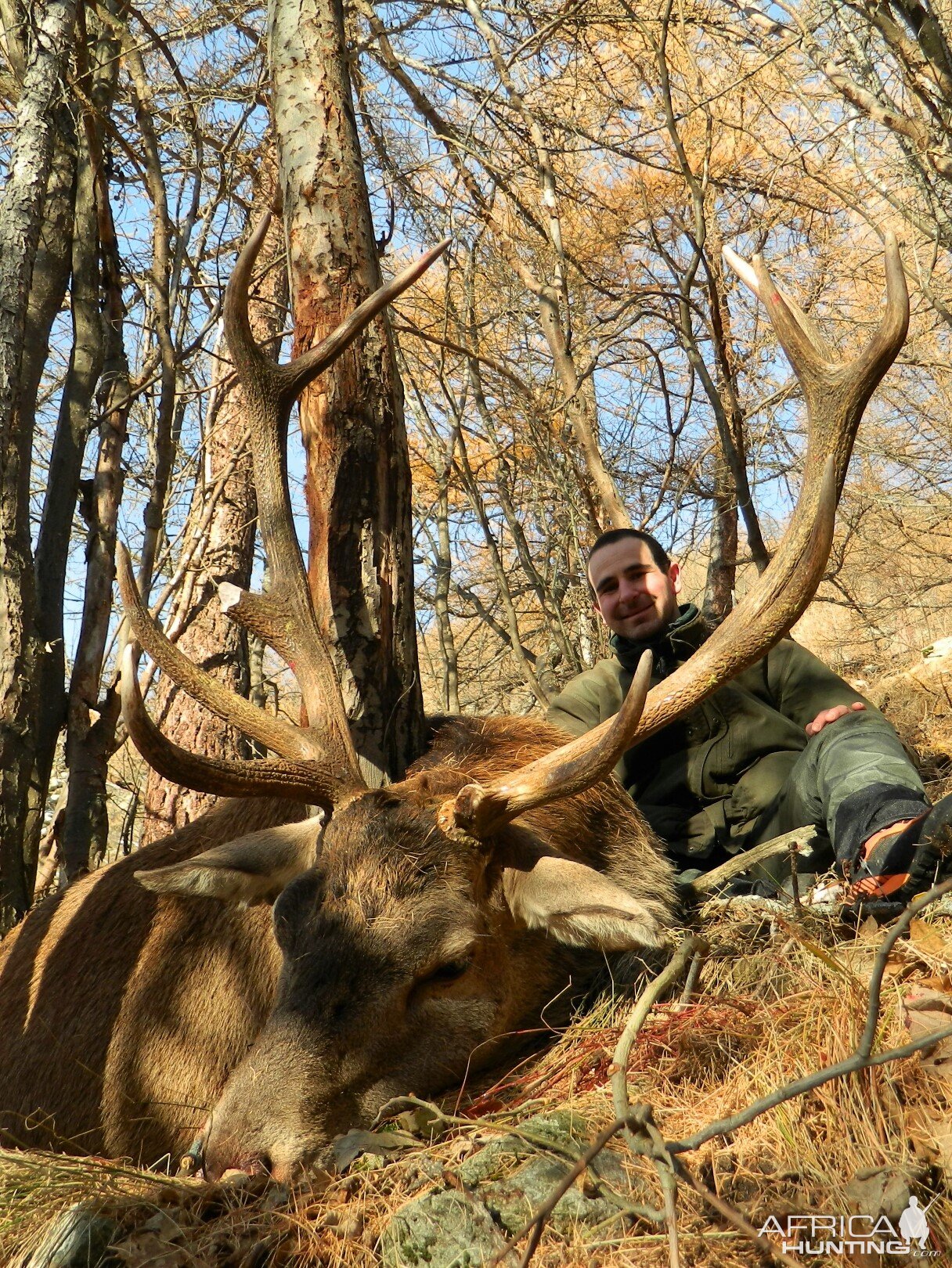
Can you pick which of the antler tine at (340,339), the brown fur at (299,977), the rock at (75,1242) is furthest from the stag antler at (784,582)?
the rock at (75,1242)

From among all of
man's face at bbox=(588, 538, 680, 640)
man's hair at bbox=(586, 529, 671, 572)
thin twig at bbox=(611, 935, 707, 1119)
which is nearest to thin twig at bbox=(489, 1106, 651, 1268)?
thin twig at bbox=(611, 935, 707, 1119)

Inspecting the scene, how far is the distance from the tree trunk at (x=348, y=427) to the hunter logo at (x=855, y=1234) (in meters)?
2.19

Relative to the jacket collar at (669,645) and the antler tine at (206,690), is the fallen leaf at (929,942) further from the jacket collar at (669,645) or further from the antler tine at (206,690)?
the jacket collar at (669,645)

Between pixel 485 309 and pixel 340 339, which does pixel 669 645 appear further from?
pixel 485 309

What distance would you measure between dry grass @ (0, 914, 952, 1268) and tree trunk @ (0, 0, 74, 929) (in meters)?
1.90

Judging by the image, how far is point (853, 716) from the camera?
13.8 feet

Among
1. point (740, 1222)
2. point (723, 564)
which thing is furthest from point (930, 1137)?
point (723, 564)

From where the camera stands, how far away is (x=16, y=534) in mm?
4691

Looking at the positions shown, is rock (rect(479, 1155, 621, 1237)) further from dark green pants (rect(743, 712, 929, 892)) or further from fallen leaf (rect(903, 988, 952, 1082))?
dark green pants (rect(743, 712, 929, 892))

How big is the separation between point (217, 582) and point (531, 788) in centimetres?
493

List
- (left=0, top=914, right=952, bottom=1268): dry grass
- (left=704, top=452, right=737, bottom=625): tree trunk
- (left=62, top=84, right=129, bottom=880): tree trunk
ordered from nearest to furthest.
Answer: (left=0, top=914, right=952, bottom=1268): dry grass, (left=62, top=84, right=129, bottom=880): tree trunk, (left=704, top=452, right=737, bottom=625): tree trunk

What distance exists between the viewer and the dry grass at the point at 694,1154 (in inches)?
87.8

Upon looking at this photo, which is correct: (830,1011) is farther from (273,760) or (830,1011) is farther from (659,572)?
(659,572)

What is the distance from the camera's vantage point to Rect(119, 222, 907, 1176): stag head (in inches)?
115
